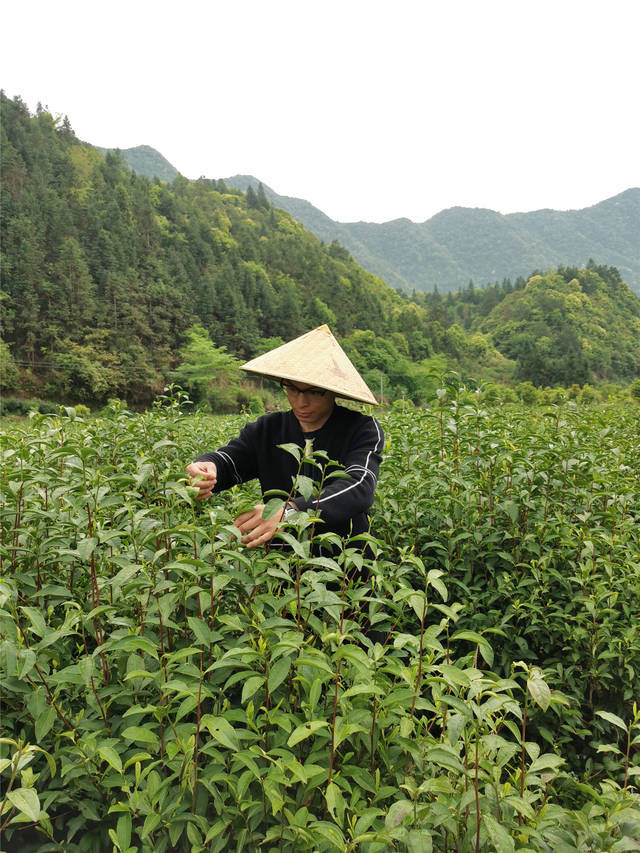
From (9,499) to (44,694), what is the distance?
900 millimetres

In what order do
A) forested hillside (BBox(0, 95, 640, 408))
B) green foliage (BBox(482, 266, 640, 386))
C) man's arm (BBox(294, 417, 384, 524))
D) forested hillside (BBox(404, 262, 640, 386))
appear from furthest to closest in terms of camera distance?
forested hillside (BBox(404, 262, 640, 386)), green foliage (BBox(482, 266, 640, 386)), forested hillside (BBox(0, 95, 640, 408)), man's arm (BBox(294, 417, 384, 524))

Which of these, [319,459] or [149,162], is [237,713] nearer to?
[319,459]

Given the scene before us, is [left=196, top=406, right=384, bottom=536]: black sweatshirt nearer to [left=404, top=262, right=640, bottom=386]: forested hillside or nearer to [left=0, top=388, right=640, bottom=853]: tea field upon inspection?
[left=0, top=388, right=640, bottom=853]: tea field

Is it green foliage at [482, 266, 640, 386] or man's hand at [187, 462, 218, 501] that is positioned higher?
green foliage at [482, 266, 640, 386]

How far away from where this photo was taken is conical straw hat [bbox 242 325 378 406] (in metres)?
1.99

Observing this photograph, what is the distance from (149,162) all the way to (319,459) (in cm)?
20967

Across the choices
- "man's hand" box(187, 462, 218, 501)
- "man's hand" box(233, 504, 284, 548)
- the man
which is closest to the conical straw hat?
the man

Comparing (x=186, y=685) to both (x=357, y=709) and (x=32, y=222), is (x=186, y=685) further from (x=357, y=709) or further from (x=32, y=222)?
(x=32, y=222)

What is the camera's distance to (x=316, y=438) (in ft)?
7.35

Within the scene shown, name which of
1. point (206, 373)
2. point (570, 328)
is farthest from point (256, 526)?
point (570, 328)

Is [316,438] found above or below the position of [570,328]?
below

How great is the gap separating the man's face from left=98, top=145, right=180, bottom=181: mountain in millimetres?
199293

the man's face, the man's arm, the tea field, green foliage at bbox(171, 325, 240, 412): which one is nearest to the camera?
the tea field

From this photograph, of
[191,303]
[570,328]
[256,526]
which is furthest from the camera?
[570,328]
